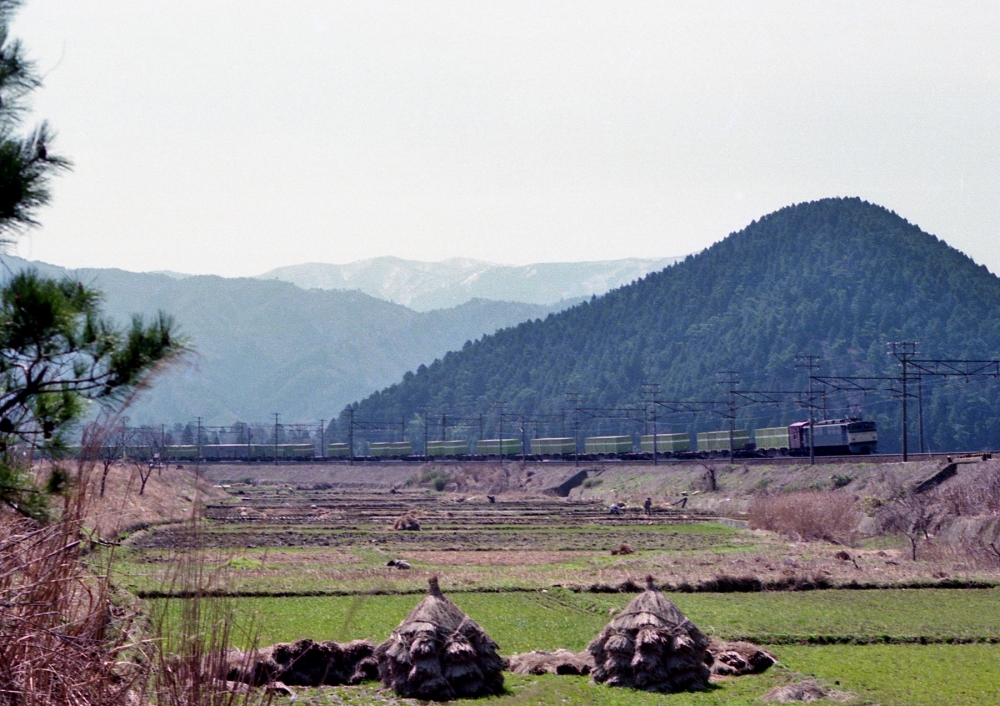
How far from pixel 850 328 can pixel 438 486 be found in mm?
70620

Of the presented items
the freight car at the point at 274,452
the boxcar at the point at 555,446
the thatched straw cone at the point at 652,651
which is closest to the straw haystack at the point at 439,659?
the thatched straw cone at the point at 652,651

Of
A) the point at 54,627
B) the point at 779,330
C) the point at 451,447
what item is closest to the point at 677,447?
the point at 451,447

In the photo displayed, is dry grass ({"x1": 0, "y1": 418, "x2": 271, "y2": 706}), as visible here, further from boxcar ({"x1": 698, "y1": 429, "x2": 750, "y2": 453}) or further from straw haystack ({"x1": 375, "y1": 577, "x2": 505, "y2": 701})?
boxcar ({"x1": 698, "y1": 429, "x2": 750, "y2": 453})

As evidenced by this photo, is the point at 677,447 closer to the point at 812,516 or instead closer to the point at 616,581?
the point at 812,516

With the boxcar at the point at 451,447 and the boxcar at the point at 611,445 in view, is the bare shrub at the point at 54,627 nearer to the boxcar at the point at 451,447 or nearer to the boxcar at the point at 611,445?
the boxcar at the point at 611,445

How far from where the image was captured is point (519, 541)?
5144 cm

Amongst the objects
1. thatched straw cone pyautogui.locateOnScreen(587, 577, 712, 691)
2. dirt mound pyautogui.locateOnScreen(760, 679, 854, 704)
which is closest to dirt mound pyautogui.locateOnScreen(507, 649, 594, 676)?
thatched straw cone pyautogui.locateOnScreen(587, 577, 712, 691)

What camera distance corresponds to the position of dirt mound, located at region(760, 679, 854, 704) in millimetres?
17750

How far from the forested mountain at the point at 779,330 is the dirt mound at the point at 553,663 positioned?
107 metres

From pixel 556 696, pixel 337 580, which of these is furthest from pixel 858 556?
pixel 556 696

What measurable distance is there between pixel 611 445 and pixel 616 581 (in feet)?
277

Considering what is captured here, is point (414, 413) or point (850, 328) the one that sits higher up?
point (850, 328)

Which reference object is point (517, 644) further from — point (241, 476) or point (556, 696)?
point (241, 476)

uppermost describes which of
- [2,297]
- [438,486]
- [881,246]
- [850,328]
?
[881,246]
